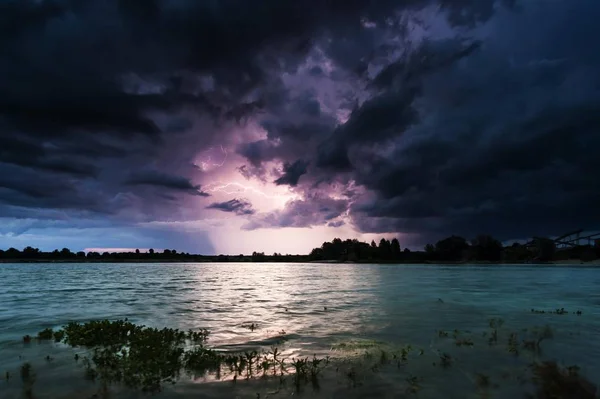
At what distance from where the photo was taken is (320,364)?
538 inches

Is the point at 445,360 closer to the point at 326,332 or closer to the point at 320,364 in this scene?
the point at 320,364

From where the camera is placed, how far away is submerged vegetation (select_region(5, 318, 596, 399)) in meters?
11.5

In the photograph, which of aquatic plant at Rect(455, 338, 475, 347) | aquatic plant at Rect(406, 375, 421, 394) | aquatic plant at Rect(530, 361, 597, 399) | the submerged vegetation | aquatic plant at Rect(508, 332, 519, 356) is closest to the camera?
aquatic plant at Rect(530, 361, 597, 399)

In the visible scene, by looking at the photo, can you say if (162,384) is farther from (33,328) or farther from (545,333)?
(545,333)

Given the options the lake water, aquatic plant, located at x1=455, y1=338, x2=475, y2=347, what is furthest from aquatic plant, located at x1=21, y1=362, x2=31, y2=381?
aquatic plant, located at x1=455, y1=338, x2=475, y2=347

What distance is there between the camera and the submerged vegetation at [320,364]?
11484 millimetres

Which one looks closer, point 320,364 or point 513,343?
point 320,364

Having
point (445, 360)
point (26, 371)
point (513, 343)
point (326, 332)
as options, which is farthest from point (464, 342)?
point (26, 371)

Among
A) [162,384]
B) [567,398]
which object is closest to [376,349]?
[567,398]

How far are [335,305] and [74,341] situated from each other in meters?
21.6

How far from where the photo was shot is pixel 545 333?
64.3 ft

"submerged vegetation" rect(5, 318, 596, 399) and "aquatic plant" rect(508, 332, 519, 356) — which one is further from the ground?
"submerged vegetation" rect(5, 318, 596, 399)

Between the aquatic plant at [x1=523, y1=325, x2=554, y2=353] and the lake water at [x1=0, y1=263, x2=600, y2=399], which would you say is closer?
the lake water at [x1=0, y1=263, x2=600, y2=399]

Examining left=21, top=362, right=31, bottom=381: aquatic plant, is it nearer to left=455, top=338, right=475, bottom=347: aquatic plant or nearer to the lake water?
the lake water
